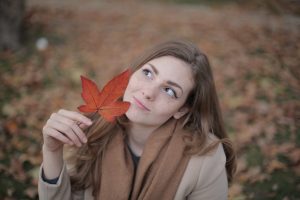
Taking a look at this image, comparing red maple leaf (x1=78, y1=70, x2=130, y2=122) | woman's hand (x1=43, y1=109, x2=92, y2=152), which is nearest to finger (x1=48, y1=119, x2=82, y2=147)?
woman's hand (x1=43, y1=109, x2=92, y2=152)

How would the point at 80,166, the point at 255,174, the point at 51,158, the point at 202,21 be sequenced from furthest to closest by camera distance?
the point at 202,21 < the point at 255,174 < the point at 80,166 < the point at 51,158

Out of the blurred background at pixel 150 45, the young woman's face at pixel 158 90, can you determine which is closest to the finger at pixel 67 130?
the young woman's face at pixel 158 90

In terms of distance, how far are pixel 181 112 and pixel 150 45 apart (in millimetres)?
4033

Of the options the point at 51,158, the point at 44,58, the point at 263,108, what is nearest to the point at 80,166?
the point at 51,158

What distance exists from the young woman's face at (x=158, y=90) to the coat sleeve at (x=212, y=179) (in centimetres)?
34

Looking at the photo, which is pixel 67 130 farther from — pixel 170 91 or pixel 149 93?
pixel 170 91

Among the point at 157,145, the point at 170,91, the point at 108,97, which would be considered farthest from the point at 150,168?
the point at 108,97

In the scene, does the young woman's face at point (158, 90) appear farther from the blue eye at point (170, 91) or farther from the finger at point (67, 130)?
the finger at point (67, 130)

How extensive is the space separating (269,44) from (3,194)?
4.55m

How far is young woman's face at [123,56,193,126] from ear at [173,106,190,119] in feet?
0.29

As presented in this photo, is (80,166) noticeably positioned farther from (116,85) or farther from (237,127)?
(237,127)

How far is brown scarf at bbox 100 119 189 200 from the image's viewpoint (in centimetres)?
181

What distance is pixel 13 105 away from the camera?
388cm

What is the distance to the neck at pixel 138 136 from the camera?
1.91 m
